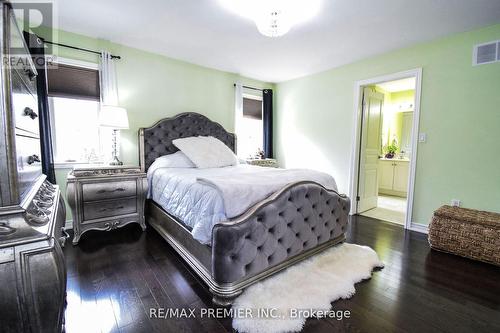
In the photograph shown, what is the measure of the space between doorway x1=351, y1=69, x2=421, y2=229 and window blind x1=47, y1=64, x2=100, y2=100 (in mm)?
3900

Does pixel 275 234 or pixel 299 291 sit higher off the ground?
pixel 275 234

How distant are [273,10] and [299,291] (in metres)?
2.43

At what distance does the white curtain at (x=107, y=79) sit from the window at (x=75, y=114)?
0.37 ft

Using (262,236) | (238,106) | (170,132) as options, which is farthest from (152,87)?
(262,236)

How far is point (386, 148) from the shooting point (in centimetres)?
599

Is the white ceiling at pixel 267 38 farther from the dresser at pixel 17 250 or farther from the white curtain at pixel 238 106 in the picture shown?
the dresser at pixel 17 250

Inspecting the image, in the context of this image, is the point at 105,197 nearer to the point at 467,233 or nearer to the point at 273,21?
the point at 273,21

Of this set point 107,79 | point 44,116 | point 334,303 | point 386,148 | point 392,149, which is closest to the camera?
point 334,303

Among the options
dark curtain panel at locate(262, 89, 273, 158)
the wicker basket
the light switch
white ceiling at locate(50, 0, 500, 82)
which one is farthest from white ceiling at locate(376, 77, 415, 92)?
the wicker basket

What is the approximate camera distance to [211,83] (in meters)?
4.05

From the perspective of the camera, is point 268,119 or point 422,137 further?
point 268,119

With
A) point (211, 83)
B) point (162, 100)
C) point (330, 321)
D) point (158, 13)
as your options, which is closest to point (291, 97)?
point (211, 83)

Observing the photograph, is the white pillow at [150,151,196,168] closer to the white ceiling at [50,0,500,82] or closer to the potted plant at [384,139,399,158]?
the white ceiling at [50,0,500,82]

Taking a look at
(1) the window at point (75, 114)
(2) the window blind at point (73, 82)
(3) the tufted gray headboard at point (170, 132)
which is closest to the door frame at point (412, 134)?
(3) the tufted gray headboard at point (170, 132)
